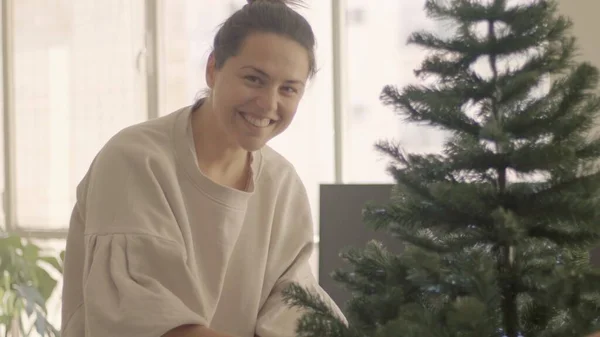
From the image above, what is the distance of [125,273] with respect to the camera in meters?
1.27

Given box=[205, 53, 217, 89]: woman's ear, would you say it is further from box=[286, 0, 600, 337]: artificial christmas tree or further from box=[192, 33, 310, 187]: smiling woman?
box=[286, 0, 600, 337]: artificial christmas tree

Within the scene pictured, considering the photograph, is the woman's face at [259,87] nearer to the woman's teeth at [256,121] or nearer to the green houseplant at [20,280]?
the woman's teeth at [256,121]

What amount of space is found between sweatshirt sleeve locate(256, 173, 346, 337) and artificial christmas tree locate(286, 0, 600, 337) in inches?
21.1

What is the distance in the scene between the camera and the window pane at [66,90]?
12.7ft

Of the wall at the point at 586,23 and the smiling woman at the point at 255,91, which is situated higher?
the wall at the point at 586,23

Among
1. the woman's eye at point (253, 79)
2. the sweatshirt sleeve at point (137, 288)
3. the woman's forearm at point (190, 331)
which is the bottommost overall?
the woman's forearm at point (190, 331)

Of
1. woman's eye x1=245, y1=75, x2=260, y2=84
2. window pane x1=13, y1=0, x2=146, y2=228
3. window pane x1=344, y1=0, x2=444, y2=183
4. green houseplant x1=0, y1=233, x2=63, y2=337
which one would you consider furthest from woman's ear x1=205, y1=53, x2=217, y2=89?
window pane x1=13, y1=0, x2=146, y2=228

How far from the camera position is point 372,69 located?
332 centimetres

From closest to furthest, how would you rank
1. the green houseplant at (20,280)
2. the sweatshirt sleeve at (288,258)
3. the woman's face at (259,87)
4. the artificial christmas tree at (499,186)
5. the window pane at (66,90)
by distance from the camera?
the artificial christmas tree at (499,186) → the woman's face at (259,87) → the sweatshirt sleeve at (288,258) → the green houseplant at (20,280) → the window pane at (66,90)

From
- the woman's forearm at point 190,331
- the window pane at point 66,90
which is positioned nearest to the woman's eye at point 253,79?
the woman's forearm at point 190,331

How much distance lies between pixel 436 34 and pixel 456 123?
0.35 ft

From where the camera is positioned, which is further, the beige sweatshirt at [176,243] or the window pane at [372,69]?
the window pane at [372,69]

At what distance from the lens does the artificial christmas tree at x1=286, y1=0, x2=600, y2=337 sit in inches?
33.1

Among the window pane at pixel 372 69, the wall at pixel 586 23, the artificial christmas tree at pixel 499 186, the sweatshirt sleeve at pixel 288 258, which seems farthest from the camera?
the window pane at pixel 372 69
